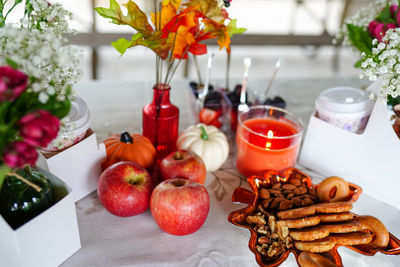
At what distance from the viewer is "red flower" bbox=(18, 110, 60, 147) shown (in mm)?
382

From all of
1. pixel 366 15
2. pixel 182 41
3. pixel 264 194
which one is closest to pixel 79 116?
pixel 182 41

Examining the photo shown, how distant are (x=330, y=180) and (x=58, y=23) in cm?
66

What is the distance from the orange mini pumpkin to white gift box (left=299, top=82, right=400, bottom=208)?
1.40ft

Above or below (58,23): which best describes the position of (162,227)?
below

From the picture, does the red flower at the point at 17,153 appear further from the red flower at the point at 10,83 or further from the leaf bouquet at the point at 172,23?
the leaf bouquet at the point at 172,23

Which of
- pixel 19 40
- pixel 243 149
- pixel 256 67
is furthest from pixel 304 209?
pixel 256 67

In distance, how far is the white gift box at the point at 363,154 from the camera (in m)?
0.80

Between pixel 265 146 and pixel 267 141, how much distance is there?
1cm

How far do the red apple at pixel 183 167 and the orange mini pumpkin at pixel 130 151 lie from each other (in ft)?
0.21

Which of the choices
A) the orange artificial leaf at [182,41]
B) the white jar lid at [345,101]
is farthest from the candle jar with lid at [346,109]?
the orange artificial leaf at [182,41]

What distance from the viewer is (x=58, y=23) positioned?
26.0 inches

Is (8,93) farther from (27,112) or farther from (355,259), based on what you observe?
(355,259)

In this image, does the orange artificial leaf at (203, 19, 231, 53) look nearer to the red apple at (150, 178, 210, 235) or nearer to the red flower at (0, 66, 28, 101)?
the red apple at (150, 178, 210, 235)

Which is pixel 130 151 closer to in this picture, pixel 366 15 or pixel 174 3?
pixel 174 3
